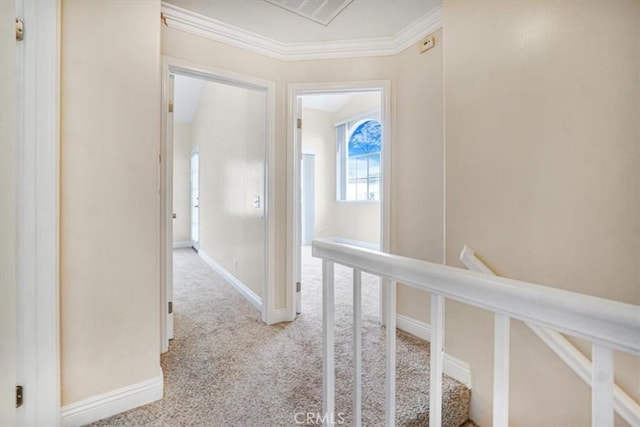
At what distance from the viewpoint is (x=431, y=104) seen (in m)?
A: 2.19

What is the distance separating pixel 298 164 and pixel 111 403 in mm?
1965

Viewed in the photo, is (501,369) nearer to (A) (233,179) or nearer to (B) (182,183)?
(A) (233,179)

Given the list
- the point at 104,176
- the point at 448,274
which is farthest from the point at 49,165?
the point at 448,274

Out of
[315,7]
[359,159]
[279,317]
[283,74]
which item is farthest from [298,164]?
[359,159]

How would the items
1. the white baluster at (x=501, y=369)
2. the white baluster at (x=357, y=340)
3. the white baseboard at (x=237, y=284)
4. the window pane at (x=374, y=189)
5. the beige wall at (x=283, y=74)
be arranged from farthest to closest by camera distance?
the window pane at (x=374, y=189)
the white baseboard at (x=237, y=284)
the beige wall at (x=283, y=74)
the white baluster at (x=357, y=340)
the white baluster at (x=501, y=369)

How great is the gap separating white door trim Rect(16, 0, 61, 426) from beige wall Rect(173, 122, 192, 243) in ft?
18.3

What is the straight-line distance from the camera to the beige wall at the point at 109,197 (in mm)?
1390

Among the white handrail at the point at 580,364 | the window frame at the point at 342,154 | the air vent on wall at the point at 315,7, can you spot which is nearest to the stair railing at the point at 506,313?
the white handrail at the point at 580,364

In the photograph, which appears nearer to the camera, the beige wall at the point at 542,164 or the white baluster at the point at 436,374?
the white baluster at the point at 436,374

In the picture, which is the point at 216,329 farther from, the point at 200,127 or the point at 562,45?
the point at 200,127

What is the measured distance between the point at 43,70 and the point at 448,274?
1736 millimetres

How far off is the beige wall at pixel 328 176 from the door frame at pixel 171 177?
4093 mm

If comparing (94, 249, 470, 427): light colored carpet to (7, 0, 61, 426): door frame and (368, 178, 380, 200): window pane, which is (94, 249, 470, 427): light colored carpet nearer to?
(7, 0, 61, 426): door frame

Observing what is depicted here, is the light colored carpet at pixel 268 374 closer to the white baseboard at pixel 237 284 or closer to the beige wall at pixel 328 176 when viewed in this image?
the white baseboard at pixel 237 284
